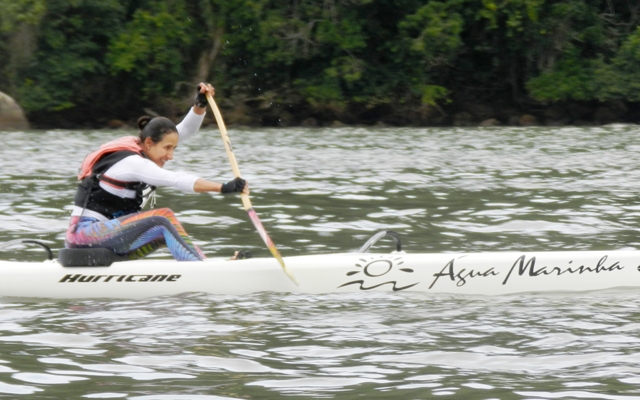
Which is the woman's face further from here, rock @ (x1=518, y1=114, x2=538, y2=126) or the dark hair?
rock @ (x1=518, y1=114, x2=538, y2=126)

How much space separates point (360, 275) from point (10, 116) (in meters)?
25.0

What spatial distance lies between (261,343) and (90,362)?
884 millimetres

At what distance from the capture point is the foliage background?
3338 centimetres

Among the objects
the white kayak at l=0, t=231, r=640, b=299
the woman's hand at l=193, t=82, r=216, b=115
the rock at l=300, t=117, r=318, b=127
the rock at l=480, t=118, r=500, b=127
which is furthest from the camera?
the rock at l=300, t=117, r=318, b=127

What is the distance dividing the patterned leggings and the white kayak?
0.39 feet

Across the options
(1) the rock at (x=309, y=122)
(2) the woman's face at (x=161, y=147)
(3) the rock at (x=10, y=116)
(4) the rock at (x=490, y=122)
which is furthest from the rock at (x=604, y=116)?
(2) the woman's face at (x=161, y=147)

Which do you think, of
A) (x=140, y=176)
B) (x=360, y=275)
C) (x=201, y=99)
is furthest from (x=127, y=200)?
(x=360, y=275)

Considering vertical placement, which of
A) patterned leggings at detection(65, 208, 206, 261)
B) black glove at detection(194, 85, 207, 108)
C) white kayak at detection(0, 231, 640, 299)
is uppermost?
black glove at detection(194, 85, 207, 108)

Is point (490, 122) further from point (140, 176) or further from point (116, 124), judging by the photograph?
point (140, 176)

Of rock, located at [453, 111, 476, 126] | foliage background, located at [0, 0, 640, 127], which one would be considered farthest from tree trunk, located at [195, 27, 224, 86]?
rock, located at [453, 111, 476, 126]

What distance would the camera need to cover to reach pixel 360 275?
686cm

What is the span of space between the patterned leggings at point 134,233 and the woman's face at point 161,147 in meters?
0.34

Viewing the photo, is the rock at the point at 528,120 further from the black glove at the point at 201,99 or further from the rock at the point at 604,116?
the black glove at the point at 201,99

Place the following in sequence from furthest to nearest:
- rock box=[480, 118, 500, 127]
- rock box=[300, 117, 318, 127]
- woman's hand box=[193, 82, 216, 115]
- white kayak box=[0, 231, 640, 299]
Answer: rock box=[300, 117, 318, 127]
rock box=[480, 118, 500, 127]
woman's hand box=[193, 82, 216, 115]
white kayak box=[0, 231, 640, 299]
